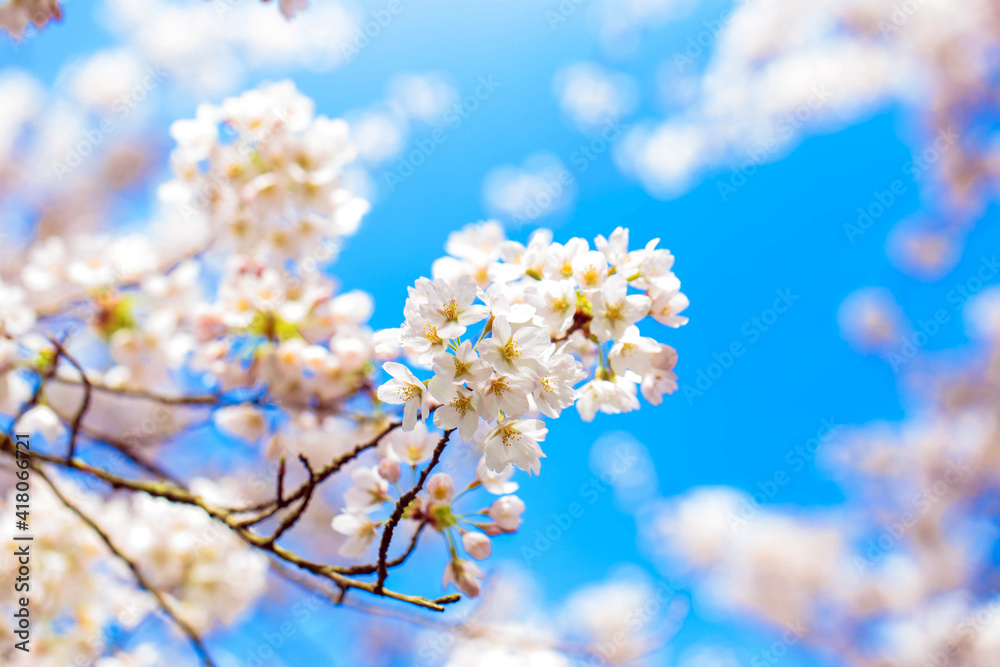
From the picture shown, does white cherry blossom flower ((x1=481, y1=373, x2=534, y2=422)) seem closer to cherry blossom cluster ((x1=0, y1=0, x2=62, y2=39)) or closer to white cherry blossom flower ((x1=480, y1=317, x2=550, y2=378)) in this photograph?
white cherry blossom flower ((x1=480, y1=317, x2=550, y2=378))

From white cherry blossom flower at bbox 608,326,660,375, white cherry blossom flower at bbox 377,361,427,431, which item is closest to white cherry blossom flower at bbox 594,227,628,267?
white cherry blossom flower at bbox 608,326,660,375

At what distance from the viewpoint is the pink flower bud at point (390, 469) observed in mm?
1101

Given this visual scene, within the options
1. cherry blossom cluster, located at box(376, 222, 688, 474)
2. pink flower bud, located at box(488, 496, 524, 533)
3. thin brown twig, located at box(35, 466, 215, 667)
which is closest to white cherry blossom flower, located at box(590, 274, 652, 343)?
cherry blossom cluster, located at box(376, 222, 688, 474)

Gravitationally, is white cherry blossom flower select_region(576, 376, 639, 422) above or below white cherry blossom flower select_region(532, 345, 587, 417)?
above

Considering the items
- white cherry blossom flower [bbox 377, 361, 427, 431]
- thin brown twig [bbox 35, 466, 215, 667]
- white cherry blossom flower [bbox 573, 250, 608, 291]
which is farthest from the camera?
thin brown twig [bbox 35, 466, 215, 667]

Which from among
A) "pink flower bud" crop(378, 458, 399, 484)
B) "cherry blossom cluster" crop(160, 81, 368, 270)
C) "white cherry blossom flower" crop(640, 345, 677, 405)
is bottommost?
"pink flower bud" crop(378, 458, 399, 484)

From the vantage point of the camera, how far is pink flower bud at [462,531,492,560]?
106 centimetres

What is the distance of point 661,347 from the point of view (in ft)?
3.46

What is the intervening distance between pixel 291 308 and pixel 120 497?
1758mm

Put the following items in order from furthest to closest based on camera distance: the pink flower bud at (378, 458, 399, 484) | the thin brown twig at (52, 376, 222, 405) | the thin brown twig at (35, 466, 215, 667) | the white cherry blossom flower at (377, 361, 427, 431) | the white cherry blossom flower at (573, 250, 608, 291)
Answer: the thin brown twig at (52, 376, 222, 405) < the thin brown twig at (35, 466, 215, 667) < the pink flower bud at (378, 458, 399, 484) < the white cherry blossom flower at (573, 250, 608, 291) < the white cherry blossom flower at (377, 361, 427, 431)

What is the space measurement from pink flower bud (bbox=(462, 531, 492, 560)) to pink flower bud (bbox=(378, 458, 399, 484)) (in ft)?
0.57

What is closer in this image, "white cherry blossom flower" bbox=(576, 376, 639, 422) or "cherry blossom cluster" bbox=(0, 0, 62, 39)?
"white cherry blossom flower" bbox=(576, 376, 639, 422)

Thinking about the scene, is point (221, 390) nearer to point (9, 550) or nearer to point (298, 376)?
point (298, 376)

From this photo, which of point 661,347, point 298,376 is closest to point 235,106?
point 298,376
